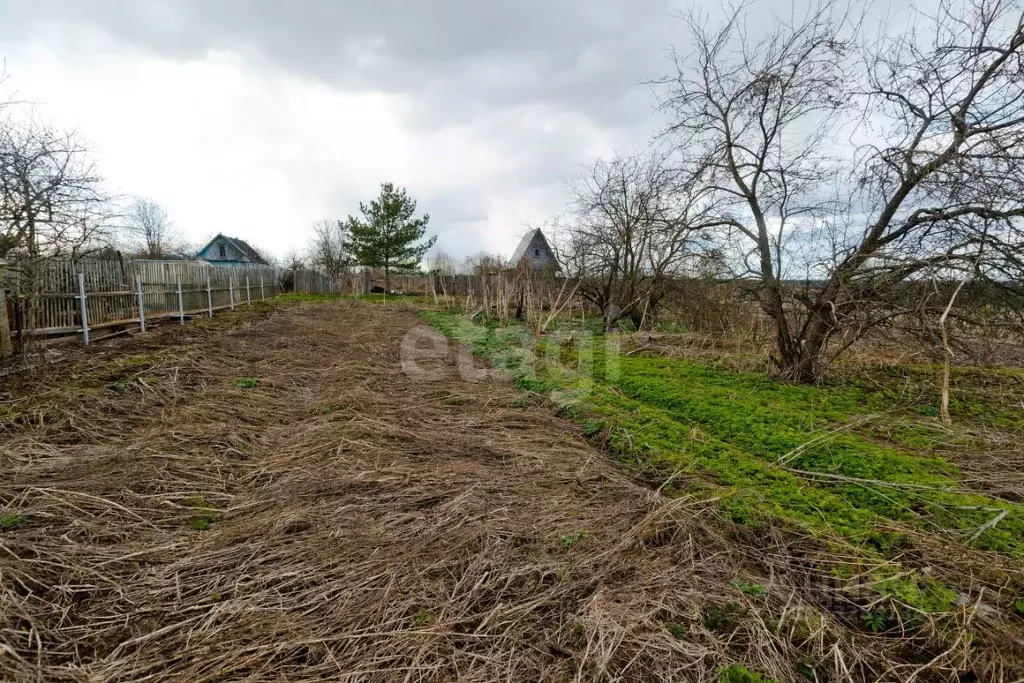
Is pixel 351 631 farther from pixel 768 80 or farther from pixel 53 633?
pixel 768 80

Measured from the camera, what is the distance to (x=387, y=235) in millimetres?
29109

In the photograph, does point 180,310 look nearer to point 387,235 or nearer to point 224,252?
point 387,235

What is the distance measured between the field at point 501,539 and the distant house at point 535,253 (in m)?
8.53

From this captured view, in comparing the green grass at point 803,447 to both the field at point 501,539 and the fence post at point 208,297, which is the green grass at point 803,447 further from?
the fence post at point 208,297

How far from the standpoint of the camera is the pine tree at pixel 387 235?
94.4 feet

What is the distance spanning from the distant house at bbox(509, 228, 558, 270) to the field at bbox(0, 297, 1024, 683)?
336 inches

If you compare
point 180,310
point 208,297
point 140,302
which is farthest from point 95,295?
point 208,297

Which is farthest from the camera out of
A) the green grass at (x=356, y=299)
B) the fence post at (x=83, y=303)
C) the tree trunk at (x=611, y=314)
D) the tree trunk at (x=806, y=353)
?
the green grass at (x=356, y=299)

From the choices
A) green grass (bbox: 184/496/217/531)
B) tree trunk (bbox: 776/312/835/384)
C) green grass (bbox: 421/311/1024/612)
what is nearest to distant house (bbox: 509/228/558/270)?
green grass (bbox: 421/311/1024/612)

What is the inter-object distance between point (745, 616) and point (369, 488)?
2100 millimetres

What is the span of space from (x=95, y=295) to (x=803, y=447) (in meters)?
11.6

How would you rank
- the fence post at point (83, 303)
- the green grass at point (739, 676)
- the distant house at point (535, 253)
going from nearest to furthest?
1. the green grass at point (739, 676)
2. the fence post at point (83, 303)
3. the distant house at point (535, 253)

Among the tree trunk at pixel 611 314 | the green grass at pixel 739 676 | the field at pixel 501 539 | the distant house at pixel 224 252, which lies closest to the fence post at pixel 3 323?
the field at pixel 501 539

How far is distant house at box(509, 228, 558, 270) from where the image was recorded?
12.6m
